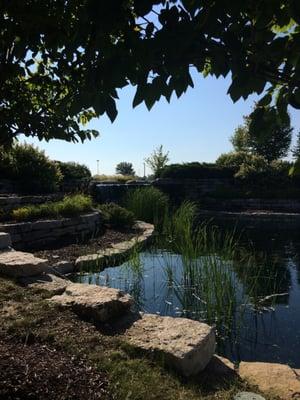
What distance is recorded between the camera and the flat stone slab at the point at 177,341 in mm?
2605

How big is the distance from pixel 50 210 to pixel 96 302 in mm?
5424

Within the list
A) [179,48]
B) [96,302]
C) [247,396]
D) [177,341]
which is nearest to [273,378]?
[247,396]

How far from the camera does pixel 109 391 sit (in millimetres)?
2170

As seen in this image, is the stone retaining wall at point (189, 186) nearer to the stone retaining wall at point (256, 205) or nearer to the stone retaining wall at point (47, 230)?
the stone retaining wall at point (256, 205)

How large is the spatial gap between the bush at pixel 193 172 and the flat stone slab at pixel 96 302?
54.1 feet

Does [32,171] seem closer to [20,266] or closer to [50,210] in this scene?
[50,210]

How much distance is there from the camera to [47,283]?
4.16 meters

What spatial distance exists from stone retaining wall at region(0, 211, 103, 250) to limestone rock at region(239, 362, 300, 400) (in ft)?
17.0

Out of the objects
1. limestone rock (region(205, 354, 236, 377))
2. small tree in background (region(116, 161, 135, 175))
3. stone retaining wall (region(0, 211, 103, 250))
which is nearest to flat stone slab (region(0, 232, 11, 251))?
stone retaining wall (region(0, 211, 103, 250))

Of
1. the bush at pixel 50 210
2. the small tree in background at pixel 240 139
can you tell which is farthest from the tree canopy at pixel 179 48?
the small tree in background at pixel 240 139

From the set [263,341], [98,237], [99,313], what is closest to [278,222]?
[98,237]

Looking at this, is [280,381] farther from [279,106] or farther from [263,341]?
[279,106]

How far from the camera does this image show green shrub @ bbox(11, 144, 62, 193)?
1097cm

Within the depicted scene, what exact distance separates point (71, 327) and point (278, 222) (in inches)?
462
